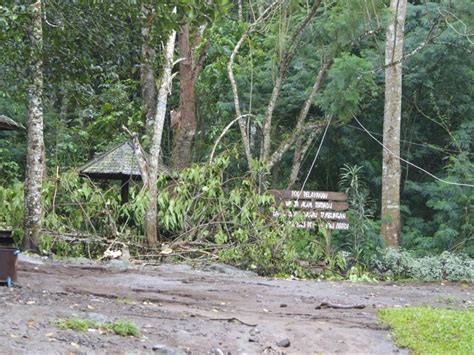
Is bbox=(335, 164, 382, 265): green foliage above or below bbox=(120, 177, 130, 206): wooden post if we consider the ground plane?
below

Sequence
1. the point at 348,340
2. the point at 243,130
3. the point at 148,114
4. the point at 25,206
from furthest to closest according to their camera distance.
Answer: the point at 148,114 → the point at 243,130 → the point at 25,206 → the point at 348,340

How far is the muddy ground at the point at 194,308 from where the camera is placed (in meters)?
5.78

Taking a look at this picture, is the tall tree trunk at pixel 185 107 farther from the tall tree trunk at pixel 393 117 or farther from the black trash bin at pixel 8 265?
the black trash bin at pixel 8 265

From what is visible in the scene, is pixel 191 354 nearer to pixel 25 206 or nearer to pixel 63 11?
pixel 63 11

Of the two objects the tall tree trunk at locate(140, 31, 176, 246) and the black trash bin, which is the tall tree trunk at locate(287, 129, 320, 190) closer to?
the tall tree trunk at locate(140, 31, 176, 246)

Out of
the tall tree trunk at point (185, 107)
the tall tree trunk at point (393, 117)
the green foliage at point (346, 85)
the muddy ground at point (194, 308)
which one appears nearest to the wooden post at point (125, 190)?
the tall tree trunk at point (185, 107)

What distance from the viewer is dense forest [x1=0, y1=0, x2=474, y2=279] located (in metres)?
8.02

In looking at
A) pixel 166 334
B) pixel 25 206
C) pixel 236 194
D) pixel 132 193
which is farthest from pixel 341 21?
pixel 166 334

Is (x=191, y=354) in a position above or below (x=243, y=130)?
below

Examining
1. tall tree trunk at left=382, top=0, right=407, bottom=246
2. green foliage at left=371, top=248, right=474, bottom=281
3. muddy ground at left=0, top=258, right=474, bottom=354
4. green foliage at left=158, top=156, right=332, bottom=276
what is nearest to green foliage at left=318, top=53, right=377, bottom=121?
tall tree trunk at left=382, top=0, right=407, bottom=246

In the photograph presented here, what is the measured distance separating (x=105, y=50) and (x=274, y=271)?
5.82 metres

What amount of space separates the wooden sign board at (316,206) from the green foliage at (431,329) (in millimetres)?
4812

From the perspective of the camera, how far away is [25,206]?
38.2 feet

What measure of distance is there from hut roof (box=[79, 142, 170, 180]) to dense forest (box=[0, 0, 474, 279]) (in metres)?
0.12
